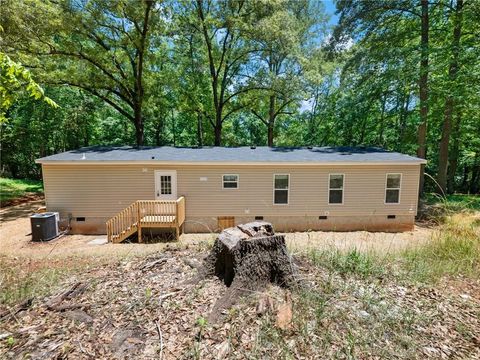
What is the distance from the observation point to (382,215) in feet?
35.0

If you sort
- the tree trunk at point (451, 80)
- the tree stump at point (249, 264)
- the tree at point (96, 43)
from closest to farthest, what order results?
the tree stump at point (249, 264), the tree trunk at point (451, 80), the tree at point (96, 43)

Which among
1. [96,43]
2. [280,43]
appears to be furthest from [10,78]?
[280,43]

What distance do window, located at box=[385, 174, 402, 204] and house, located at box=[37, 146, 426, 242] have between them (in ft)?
0.12

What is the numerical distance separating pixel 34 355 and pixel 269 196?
9.15 m

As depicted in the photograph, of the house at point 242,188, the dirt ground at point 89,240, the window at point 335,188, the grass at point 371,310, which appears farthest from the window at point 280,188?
the grass at point 371,310

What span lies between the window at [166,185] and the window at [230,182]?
2.26 meters

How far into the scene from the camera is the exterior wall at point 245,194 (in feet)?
33.2

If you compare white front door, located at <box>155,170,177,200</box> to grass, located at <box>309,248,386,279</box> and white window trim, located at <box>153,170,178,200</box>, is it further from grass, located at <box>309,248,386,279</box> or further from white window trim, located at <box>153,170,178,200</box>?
grass, located at <box>309,248,386,279</box>

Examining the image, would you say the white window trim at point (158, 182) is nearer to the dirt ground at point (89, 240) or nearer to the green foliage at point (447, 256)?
the dirt ground at point (89, 240)

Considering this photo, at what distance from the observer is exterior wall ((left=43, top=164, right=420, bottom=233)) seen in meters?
10.1

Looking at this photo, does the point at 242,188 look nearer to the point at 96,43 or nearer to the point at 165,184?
the point at 165,184

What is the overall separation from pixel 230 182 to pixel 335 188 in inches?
175

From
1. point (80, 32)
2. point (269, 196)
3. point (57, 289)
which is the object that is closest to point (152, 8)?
point (80, 32)

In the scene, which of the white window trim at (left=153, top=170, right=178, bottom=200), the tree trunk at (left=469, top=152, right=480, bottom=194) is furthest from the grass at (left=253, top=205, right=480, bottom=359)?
the tree trunk at (left=469, top=152, right=480, bottom=194)
